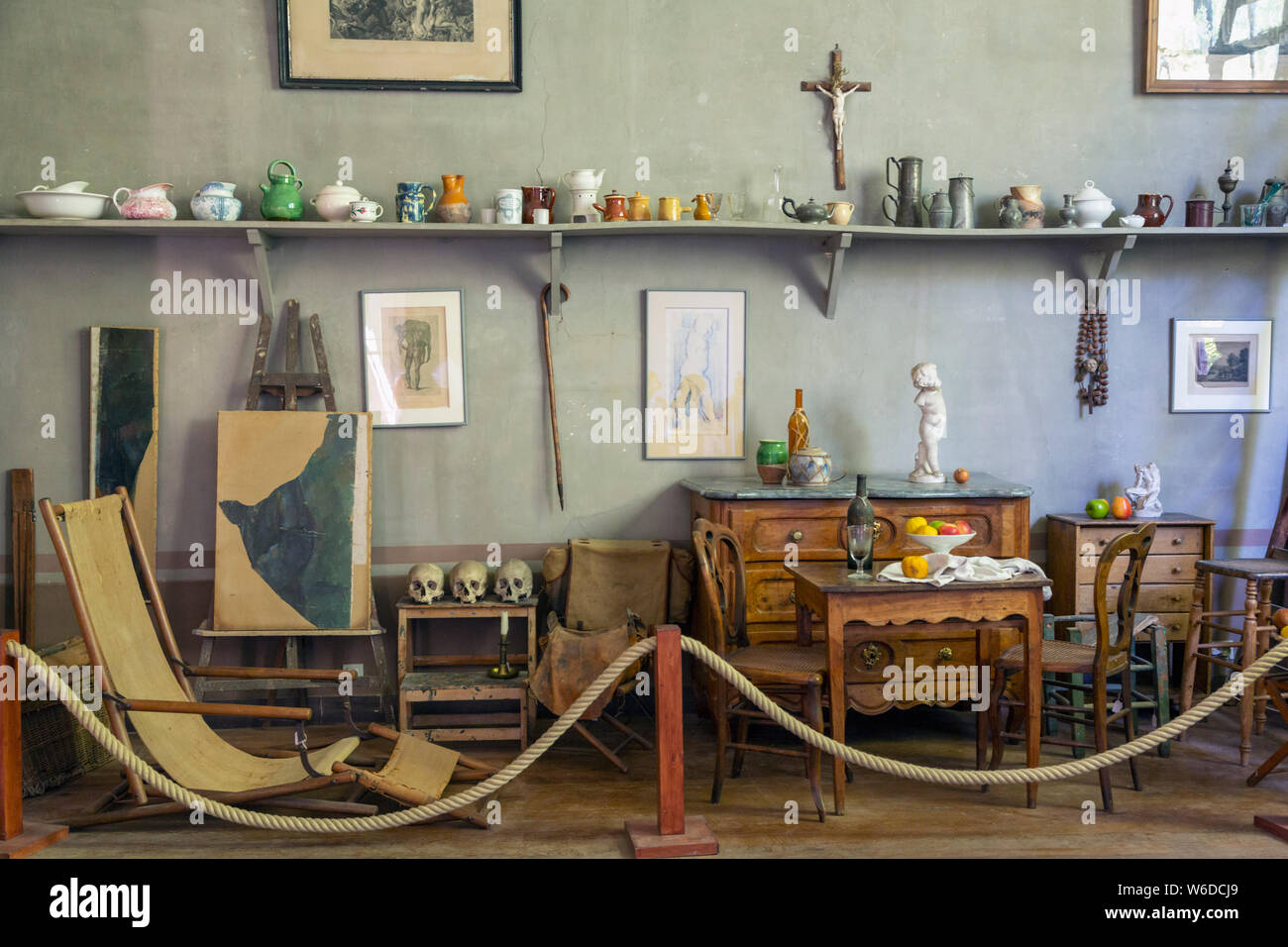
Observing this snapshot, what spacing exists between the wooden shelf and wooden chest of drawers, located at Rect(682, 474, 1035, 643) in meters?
1.14

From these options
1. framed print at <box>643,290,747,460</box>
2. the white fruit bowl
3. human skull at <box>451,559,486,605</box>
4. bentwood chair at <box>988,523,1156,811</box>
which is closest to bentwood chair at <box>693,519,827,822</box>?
the white fruit bowl

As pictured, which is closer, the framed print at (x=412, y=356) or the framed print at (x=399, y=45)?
the framed print at (x=399, y=45)

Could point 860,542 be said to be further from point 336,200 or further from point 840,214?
point 336,200

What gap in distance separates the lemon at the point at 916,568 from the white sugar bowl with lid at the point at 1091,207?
90.8 inches

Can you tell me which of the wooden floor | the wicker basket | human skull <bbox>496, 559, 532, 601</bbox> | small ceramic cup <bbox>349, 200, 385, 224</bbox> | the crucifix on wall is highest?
the crucifix on wall

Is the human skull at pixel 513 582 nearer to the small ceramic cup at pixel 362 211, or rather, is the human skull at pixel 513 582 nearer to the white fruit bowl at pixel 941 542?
the small ceramic cup at pixel 362 211

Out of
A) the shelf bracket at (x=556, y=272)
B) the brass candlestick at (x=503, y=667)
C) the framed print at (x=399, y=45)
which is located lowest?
the brass candlestick at (x=503, y=667)

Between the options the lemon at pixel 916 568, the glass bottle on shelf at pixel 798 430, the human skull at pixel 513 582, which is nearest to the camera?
the lemon at pixel 916 568

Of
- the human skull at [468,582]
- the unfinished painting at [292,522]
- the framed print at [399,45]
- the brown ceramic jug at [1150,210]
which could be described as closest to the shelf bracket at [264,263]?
the unfinished painting at [292,522]

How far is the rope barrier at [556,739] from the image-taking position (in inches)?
124

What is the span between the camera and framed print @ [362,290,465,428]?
4883 millimetres

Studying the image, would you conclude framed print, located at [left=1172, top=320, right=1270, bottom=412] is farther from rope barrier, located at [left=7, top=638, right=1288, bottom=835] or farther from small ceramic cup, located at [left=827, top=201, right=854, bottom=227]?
rope barrier, located at [left=7, top=638, right=1288, bottom=835]

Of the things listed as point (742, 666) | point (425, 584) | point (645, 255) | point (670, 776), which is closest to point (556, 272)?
point (645, 255)

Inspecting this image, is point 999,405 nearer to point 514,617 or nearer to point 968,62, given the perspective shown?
point 968,62
